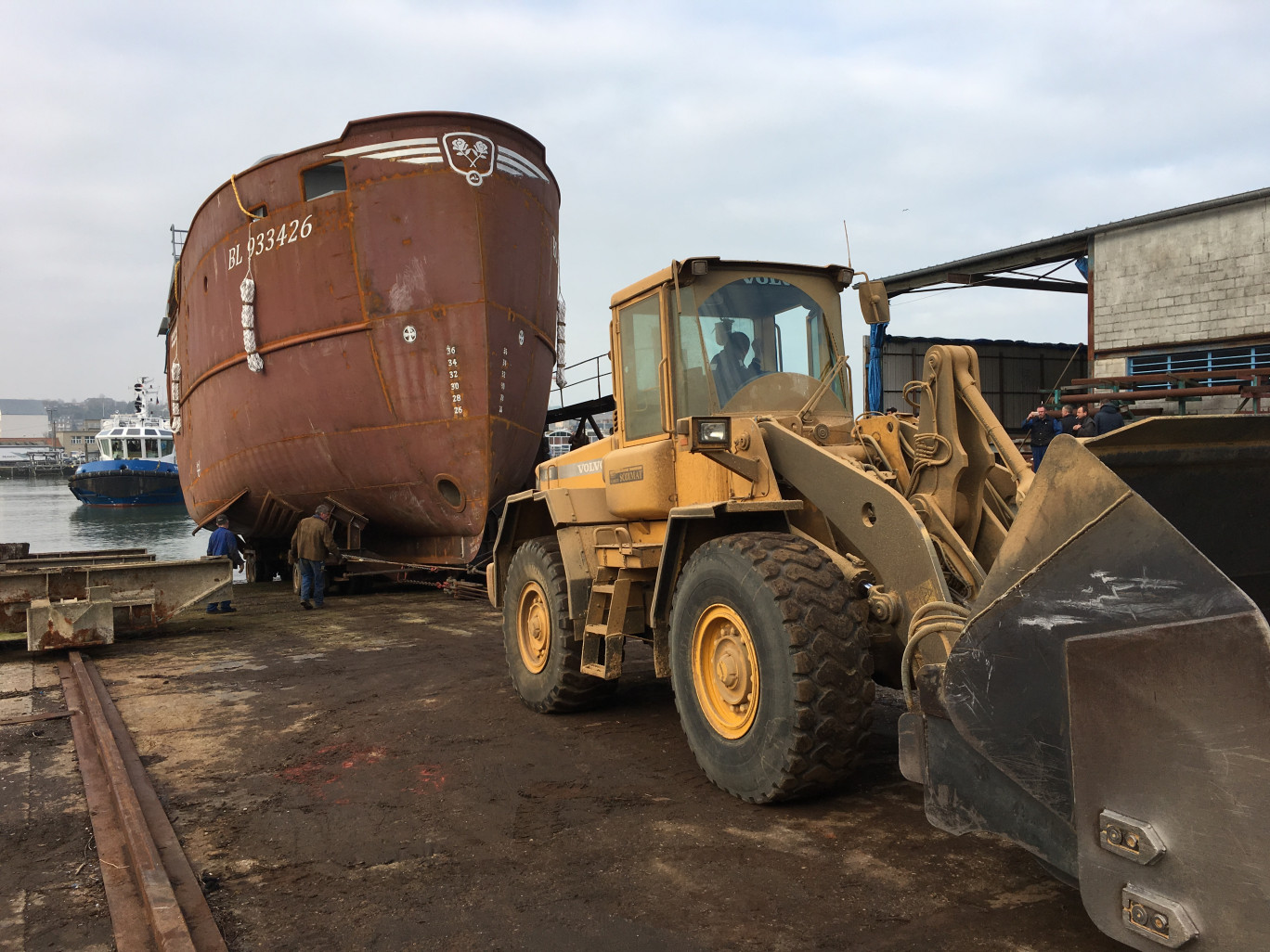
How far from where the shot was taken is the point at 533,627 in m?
6.29

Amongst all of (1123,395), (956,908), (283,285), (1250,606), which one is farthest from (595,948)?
(1123,395)

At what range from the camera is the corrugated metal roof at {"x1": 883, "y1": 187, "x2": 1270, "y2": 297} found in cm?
1358

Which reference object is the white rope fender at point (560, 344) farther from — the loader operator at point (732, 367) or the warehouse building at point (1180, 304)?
the loader operator at point (732, 367)

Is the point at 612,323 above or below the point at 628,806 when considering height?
above

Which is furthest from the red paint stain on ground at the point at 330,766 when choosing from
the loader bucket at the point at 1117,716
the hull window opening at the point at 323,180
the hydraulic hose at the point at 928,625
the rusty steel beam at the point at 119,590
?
the hull window opening at the point at 323,180

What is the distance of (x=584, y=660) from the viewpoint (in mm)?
5512

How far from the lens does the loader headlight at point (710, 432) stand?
440 cm

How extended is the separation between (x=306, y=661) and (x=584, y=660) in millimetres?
3727

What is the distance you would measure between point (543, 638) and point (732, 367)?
7.55 ft

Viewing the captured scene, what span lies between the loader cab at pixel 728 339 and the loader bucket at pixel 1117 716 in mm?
2362

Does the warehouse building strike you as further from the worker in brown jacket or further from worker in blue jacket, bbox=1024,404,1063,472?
the worker in brown jacket

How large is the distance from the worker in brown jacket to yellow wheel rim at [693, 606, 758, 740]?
9.01 m

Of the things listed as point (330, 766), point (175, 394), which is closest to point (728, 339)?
point (330, 766)

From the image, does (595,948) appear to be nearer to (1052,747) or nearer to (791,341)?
(1052,747)
